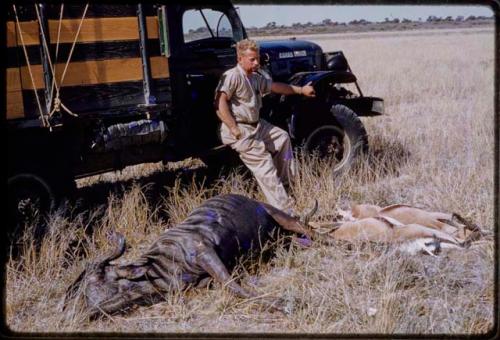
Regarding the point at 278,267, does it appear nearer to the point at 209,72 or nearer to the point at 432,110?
the point at 209,72

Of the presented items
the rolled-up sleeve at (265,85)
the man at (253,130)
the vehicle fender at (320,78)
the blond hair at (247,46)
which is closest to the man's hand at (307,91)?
the man at (253,130)

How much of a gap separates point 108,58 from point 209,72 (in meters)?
1.44

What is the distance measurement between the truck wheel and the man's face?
1.29 m

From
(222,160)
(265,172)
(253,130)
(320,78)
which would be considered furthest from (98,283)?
(320,78)

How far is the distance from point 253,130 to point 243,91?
40cm

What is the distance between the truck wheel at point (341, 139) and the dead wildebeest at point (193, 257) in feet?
6.10

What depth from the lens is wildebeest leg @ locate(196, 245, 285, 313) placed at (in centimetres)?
358

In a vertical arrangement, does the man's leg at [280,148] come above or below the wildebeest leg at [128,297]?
above

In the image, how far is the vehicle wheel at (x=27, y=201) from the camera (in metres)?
4.35

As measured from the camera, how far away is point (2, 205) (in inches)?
167

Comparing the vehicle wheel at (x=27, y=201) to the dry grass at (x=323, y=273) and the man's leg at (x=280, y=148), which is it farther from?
the man's leg at (x=280, y=148)

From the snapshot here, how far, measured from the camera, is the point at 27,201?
448 cm

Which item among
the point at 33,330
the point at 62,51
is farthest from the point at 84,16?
the point at 33,330

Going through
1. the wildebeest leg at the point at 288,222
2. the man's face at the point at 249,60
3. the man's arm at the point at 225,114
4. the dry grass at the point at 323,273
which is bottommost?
the dry grass at the point at 323,273
